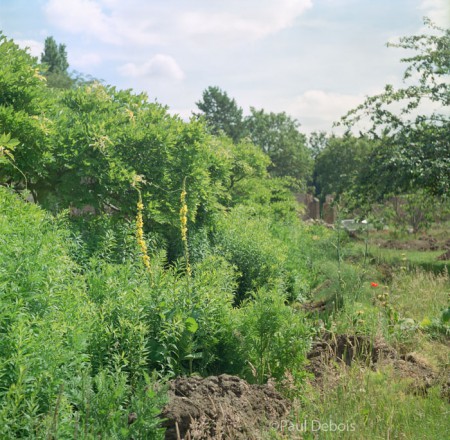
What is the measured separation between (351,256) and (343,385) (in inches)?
372

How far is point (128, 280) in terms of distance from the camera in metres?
5.20

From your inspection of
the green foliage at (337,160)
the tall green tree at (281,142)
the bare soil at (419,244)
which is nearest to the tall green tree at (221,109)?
the tall green tree at (281,142)

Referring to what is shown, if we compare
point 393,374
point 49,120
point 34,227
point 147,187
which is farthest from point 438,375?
point 49,120

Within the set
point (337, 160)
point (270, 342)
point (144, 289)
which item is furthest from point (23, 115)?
point (337, 160)

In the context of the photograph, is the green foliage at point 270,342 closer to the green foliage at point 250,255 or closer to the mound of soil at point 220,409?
the mound of soil at point 220,409

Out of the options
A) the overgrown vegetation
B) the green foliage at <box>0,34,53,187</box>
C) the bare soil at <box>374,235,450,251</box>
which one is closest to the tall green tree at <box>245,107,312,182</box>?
the bare soil at <box>374,235,450,251</box>

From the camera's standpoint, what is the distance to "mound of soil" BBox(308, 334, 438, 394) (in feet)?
16.0

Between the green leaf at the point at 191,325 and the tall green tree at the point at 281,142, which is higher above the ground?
the tall green tree at the point at 281,142

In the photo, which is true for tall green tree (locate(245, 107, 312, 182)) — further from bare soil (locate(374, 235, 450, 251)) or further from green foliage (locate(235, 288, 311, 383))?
green foliage (locate(235, 288, 311, 383))

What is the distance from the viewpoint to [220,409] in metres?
3.60

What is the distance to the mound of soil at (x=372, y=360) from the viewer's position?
4891 mm

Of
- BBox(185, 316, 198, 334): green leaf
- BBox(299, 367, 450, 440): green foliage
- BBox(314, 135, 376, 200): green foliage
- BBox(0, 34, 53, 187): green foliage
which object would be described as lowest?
BBox(299, 367, 450, 440): green foliage

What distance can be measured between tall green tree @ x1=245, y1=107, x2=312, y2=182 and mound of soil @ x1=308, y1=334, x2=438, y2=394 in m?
37.6

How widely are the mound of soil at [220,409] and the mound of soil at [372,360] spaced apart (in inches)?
26.7
